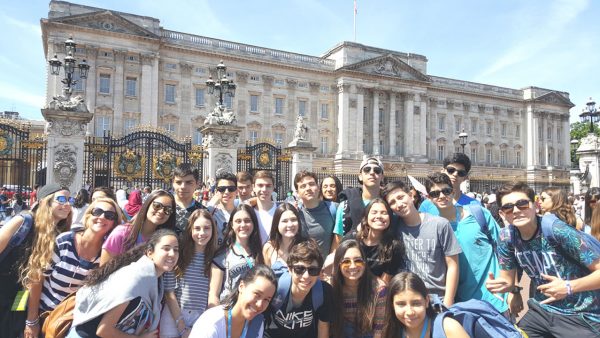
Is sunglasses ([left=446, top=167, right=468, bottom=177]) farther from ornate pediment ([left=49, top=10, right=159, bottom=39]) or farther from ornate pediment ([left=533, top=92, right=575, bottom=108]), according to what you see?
ornate pediment ([left=533, top=92, right=575, bottom=108])

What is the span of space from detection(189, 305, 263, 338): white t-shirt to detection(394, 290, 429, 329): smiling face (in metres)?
1.32

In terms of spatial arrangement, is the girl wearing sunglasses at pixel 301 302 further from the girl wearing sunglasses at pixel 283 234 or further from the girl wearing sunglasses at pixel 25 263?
the girl wearing sunglasses at pixel 25 263

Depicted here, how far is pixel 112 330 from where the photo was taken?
302 cm

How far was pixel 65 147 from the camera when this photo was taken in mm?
13367

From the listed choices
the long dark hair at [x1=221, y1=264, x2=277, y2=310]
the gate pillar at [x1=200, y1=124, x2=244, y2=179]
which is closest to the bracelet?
the long dark hair at [x1=221, y1=264, x2=277, y2=310]

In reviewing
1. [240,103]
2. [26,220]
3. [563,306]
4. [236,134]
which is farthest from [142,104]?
[563,306]

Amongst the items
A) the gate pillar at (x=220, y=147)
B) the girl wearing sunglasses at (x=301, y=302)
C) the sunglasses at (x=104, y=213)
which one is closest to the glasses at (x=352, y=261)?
the girl wearing sunglasses at (x=301, y=302)

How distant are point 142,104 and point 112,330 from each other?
35838 millimetres

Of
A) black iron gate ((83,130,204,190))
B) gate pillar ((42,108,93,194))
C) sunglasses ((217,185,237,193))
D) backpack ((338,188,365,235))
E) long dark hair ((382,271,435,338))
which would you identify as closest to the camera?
long dark hair ((382,271,435,338))

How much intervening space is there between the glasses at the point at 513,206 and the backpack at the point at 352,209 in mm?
1557

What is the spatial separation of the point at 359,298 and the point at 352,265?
30cm

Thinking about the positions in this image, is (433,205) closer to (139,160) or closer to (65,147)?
(65,147)

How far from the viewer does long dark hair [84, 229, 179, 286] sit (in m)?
3.10

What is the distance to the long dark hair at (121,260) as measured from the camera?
310 centimetres
